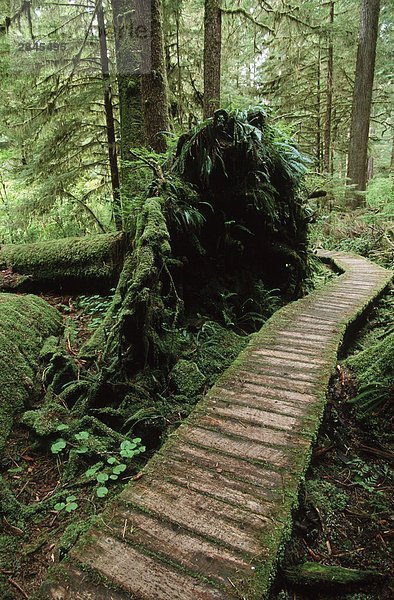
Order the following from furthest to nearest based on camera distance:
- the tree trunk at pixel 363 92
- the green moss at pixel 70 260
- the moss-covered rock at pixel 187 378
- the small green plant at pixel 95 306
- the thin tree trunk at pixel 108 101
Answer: the tree trunk at pixel 363 92 → the thin tree trunk at pixel 108 101 → the green moss at pixel 70 260 → the small green plant at pixel 95 306 → the moss-covered rock at pixel 187 378

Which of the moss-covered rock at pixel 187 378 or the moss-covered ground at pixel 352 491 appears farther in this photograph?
the moss-covered rock at pixel 187 378

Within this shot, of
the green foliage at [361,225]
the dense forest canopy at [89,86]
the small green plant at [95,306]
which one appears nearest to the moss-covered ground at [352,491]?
the small green plant at [95,306]

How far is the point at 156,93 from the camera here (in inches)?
259

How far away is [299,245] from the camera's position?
6008 mm

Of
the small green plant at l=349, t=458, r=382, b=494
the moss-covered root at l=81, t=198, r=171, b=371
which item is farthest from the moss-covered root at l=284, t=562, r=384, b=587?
the moss-covered root at l=81, t=198, r=171, b=371

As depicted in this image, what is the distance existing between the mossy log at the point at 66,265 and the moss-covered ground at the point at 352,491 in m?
3.80

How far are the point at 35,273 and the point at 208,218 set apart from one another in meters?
3.32

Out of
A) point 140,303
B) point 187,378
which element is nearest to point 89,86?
point 140,303

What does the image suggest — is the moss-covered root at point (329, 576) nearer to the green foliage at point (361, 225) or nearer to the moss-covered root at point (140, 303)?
the moss-covered root at point (140, 303)

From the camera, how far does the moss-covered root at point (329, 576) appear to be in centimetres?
185

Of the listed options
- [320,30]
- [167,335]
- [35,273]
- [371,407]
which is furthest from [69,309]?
[320,30]

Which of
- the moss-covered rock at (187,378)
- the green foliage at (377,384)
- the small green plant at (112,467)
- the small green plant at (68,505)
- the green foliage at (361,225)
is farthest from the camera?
the green foliage at (361,225)

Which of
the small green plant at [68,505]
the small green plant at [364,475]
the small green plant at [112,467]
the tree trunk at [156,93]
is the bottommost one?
the small green plant at [364,475]

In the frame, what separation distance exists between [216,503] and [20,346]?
9.33 ft
